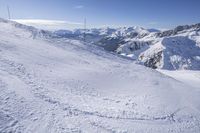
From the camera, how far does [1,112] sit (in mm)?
10180

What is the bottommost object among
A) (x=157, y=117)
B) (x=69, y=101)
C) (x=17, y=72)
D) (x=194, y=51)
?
(x=194, y=51)

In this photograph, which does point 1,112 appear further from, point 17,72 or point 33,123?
point 17,72

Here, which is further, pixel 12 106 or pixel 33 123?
pixel 12 106

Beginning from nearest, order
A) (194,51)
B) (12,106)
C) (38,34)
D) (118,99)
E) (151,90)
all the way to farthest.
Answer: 1. (12,106)
2. (118,99)
3. (151,90)
4. (38,34)
5. (194,51)

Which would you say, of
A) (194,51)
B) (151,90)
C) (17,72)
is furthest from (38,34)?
(194,51)

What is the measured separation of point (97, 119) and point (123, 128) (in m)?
1.35

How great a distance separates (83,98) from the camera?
13.9m

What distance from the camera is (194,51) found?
156 m

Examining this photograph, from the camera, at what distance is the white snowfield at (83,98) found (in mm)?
10578

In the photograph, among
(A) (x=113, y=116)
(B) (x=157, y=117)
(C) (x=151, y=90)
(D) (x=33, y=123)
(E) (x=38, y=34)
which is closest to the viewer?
(D) (x=33, y=123)

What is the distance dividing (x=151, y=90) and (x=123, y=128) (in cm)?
626

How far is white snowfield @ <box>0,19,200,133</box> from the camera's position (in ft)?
34.7

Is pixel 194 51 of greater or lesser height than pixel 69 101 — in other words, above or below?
below

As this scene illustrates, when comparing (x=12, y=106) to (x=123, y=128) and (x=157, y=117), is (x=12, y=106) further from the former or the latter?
(x=157, y=117)
